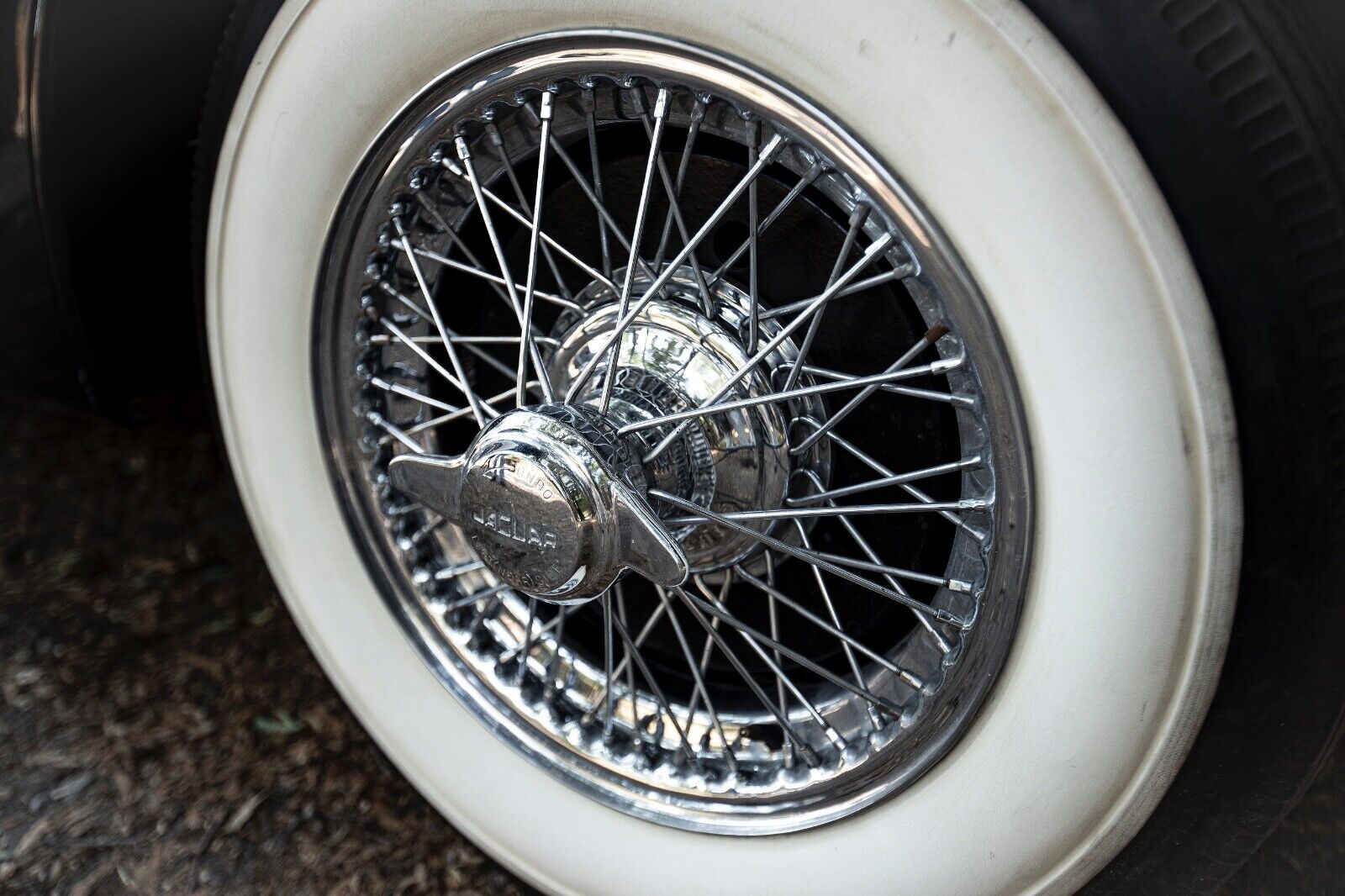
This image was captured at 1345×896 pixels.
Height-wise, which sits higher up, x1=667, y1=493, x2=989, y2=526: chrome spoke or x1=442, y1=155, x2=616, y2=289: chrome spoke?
x1=442, y1=155, x2=616, y2=289: chrome spoke

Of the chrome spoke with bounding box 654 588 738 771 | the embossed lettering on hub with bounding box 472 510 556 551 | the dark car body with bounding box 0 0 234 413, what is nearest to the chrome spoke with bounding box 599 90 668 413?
the embossed lettering on hub with bounding box 472 510 556 551

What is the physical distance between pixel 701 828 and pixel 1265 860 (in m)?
0.56

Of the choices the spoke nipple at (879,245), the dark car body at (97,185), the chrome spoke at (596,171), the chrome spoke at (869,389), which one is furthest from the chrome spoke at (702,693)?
the dark car body at (97,185)

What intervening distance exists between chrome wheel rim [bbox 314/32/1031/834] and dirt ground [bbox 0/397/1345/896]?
0.29m

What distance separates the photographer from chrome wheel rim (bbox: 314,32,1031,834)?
2.76 feet

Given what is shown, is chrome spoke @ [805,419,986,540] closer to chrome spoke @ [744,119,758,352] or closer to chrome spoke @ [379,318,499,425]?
chrome spoke @ [744,119,758,352]

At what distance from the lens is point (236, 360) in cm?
119

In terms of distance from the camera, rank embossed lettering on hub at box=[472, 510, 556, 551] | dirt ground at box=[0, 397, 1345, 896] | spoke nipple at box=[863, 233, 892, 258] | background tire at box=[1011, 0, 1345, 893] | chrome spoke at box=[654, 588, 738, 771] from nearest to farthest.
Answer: background tire at box=[1011, 0, 1345, 893] < spoke nipple at box=[863, 233, 892, 258] < embossed lettering on hub at box=[472, 510, 556, 551] < chrome spoke at box=[654, 588, 738, 771] < dirt ground at box=[0, 397, 1345, 896]

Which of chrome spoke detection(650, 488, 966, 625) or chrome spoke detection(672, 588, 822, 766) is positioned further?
chrome spoke detection(672, 588, 822, 766)

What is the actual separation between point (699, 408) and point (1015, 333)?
0.87ft

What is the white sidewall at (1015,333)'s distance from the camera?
0.70 meters

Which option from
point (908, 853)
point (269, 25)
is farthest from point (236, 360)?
point (908, 853)

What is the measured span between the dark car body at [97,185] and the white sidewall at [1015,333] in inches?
5.5

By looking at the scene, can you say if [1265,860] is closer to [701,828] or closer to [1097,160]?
[701,828]
